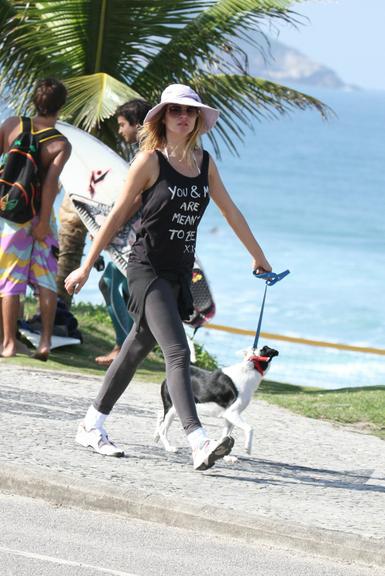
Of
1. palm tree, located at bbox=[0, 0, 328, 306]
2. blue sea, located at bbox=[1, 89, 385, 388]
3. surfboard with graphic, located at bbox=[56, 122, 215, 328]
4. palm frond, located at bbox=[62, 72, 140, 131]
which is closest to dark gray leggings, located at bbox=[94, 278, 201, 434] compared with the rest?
blue sea, located at bbox=[1, 89, 385, 388]

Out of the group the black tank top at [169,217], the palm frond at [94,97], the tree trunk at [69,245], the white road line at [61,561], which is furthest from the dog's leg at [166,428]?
the tree trunk at [69,245]

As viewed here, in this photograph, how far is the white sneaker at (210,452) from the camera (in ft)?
21.8

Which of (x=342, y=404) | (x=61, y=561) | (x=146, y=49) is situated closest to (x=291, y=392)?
(x=342, y=404)

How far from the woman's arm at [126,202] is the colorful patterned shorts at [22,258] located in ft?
12.2

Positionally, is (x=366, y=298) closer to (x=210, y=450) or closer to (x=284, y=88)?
(x=284, y=88)

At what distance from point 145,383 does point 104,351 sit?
6.07ft

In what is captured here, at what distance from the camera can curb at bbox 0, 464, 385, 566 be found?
5.98 metres

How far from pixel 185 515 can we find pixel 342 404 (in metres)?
4.64

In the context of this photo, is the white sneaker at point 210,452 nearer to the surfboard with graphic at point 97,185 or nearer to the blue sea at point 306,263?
the blue sea at point 306,263

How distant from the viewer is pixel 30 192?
408 inches

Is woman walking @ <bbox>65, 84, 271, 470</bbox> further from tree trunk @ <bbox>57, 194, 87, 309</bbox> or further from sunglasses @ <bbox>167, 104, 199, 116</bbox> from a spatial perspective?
tree trunk @ <bbox>57, 194, 87, 309</bbox>

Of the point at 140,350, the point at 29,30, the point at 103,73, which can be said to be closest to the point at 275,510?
the point at 140,350

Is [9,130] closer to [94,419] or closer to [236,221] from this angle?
[236,221]

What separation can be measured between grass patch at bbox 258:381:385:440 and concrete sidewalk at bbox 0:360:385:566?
594 mm
